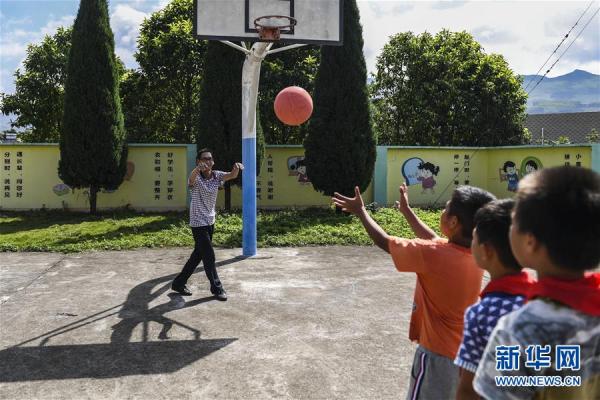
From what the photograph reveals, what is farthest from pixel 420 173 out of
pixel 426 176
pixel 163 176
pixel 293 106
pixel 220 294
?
pixel 220 294

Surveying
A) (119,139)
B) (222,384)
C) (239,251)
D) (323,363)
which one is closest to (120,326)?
(222,384)

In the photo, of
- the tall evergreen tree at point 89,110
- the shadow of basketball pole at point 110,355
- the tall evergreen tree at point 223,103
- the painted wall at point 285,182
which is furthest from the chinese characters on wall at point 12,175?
the shadow of basketball pole at point 110,355

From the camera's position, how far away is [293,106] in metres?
8.05

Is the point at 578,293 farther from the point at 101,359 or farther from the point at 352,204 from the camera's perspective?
the point at 101,359

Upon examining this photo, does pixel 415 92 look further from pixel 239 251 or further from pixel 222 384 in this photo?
pixel 222 384

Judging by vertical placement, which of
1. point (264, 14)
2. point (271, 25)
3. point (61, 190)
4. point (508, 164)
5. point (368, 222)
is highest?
point (264, 14)

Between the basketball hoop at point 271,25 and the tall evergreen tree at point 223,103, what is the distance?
4969 millimetres

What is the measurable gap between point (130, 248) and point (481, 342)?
30.7 ft

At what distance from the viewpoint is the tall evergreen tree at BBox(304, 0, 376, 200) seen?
13875mm

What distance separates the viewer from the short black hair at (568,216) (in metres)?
1.32

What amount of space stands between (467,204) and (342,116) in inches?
464

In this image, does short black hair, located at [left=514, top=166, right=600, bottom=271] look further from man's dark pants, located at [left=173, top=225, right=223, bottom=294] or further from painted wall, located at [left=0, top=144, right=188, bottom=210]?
painted wall, located at [left=0, top=144, right=188, bottom=210]

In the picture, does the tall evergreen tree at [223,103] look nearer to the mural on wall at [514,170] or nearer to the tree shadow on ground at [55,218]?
the tree shadow on ground at [55,218]

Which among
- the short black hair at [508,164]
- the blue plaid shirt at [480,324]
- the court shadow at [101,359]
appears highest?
the short black hair at [508,164]
